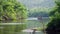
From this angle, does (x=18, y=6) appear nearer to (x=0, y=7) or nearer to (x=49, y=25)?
(x=0, y=7)

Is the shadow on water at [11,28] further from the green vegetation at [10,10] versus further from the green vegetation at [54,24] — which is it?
the green vegetation at [10,10]

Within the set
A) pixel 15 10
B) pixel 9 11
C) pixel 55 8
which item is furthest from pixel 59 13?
pixel 15 10

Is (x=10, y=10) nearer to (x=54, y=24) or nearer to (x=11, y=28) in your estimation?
(x=11, y=28)

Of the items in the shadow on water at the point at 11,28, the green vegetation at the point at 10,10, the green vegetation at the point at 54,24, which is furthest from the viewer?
the green vegetation at the point at 10,10

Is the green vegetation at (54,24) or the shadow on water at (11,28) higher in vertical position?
the green vegetation at (54,24)

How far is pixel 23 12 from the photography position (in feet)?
287

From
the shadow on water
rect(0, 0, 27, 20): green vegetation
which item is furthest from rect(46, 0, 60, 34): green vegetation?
rect(0, 0, 27, 20): green vegetation

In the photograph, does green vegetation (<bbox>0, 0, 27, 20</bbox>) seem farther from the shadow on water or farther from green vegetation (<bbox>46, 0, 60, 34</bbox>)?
green vegetation (<bbox>46, 0, 60, 34</bbox>)

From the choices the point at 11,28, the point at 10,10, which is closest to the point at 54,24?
the point at 11,28

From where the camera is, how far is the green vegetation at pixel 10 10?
2614 inches

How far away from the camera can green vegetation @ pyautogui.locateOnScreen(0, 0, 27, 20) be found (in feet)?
218

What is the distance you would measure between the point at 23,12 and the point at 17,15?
3709 millimetres

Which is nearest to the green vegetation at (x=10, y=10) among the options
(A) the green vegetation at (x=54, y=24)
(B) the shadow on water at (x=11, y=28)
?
(B) the shadow on water at (x=11, y=28)

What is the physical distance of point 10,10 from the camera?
244 ft
